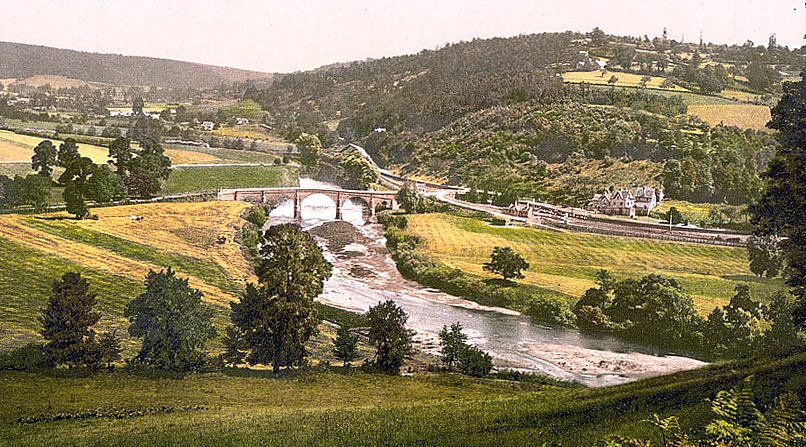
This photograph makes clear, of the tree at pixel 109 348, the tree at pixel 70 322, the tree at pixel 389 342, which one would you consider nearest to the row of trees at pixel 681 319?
the tree at pixel 389 342

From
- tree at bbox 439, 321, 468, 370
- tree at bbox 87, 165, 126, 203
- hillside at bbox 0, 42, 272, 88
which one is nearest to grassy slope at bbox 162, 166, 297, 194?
tree at bbox 87, 165, 126, 203

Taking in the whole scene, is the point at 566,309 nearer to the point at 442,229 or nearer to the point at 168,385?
the point at 442,229

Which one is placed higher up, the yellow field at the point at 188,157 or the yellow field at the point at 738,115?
the yellow field at the point at 738,115

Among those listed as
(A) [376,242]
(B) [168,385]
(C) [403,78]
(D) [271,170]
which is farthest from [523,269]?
(C) [403,78]

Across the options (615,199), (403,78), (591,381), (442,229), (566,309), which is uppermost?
(403,78)

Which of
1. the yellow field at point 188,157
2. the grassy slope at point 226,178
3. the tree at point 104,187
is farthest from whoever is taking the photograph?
the yellow field at point 188,157

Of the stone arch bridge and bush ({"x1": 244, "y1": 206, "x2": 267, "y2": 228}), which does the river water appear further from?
the stone arch bridge

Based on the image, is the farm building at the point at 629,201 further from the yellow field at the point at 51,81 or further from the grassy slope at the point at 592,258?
the yellow field at the point at 51,81
